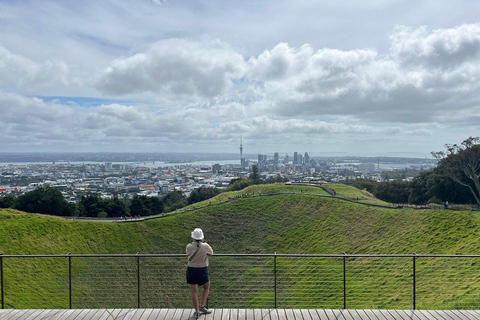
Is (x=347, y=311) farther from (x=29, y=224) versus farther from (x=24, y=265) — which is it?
(x=29, y=224)

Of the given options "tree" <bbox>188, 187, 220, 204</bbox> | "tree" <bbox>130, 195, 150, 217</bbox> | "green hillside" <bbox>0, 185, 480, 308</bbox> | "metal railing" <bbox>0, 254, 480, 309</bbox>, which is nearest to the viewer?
"metal railing" <bbox>0, 254, 480, 309</bbox>

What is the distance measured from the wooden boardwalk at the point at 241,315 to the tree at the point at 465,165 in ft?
104

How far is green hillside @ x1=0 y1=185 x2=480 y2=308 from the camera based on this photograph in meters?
15.3

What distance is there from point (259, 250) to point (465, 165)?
22414 mm

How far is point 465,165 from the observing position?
1293 inches

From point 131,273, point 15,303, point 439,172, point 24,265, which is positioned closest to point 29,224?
point 24,265

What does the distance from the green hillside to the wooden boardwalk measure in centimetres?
467

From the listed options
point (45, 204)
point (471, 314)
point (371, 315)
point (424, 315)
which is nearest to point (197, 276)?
point (371, 315)

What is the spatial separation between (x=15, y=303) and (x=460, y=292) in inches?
683

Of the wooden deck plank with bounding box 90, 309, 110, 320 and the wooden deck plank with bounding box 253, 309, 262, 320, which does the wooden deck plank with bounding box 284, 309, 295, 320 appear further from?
the wooden deck plank with bounding box 90, 309, 110, 320

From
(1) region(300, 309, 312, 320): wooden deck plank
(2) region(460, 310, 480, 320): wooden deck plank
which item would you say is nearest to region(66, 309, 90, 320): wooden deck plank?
(1) region(300, 309, 312, 320): wooden deck plank

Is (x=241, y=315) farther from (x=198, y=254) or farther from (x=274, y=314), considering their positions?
(x=198, y=254)

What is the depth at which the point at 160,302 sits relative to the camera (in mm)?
19297

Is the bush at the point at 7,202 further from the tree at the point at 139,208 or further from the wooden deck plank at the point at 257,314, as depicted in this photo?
the wooden deck plank at the point at 257,314
